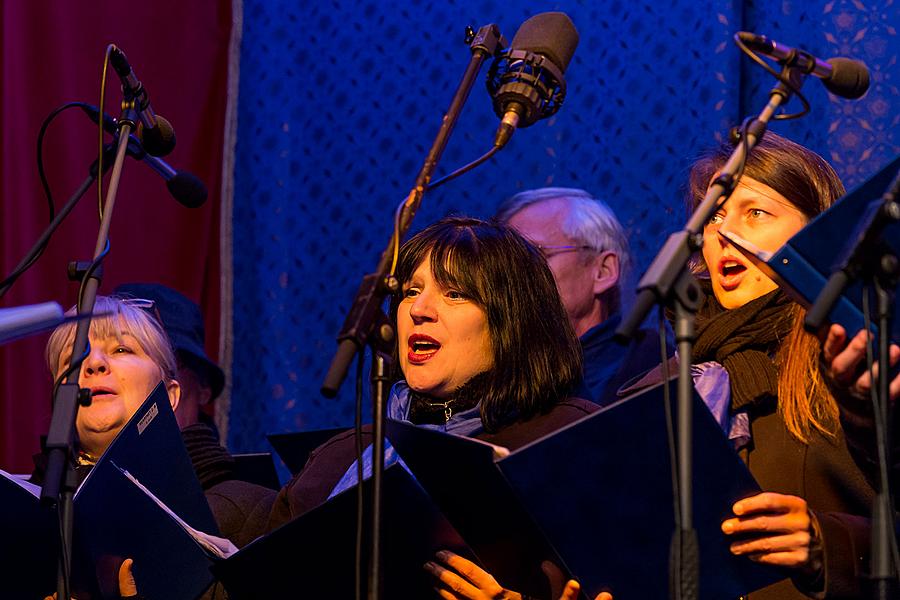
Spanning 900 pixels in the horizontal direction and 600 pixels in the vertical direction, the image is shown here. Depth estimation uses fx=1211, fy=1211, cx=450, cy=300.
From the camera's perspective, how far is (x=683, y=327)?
1.56m

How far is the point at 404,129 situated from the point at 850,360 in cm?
268

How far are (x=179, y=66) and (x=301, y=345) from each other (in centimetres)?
107

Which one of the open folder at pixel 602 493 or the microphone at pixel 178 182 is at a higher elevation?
the microphone at pixel 178 182

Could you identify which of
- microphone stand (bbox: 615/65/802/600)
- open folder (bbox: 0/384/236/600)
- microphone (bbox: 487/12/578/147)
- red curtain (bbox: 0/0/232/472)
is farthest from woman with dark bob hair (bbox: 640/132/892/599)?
red curtain (bbox: 0/0/232/472)

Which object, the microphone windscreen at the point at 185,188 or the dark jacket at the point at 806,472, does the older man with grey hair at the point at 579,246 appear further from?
the dark jacket at the point at 806,472

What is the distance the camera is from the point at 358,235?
165 inches

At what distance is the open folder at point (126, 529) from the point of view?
2051 millimetres

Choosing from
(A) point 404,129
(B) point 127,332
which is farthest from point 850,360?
(A) point 404,129

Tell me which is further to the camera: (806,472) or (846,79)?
(806,472)

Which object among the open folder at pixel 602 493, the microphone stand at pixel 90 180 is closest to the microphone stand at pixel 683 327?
the open folder at pixel 602 493

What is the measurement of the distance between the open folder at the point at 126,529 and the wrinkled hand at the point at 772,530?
0.97m

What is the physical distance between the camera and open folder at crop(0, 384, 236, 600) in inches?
80.7

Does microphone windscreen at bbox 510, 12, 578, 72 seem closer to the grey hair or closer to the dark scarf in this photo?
the dark scarf

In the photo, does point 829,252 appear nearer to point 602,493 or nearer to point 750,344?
point 602,493
